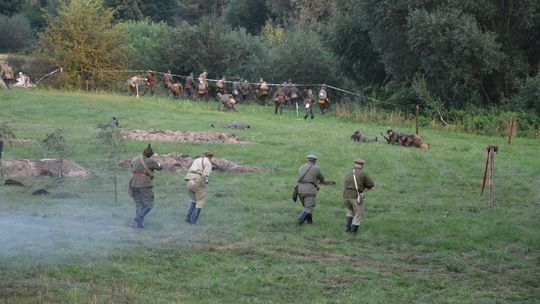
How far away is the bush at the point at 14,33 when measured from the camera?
86688mm

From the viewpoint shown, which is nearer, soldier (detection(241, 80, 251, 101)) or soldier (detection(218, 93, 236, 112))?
soldier (detection(218, 93, 236, 112))

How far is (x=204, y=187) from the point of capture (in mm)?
21562

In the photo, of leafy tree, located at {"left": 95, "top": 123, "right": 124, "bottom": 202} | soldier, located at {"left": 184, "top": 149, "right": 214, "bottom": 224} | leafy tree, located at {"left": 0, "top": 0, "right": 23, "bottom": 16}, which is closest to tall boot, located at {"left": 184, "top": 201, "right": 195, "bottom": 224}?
soldier, located at {"left": 184, "top": 149, "right": 214, "bottom": 224}

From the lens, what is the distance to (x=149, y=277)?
649 inches

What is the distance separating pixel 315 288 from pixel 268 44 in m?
53.4

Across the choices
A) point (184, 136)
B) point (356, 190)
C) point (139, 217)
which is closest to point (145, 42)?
point (184, 136)

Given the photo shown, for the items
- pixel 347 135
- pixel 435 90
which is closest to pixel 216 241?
pixel 347 135

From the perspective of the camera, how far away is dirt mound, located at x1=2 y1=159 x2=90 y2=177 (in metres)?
27.3

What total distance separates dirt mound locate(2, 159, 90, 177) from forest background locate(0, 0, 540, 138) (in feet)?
70.9

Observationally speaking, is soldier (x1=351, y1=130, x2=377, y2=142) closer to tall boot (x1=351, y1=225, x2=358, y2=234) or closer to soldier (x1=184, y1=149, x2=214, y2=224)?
tall boot (x1=351, y1=225, x2=358, y2=234)

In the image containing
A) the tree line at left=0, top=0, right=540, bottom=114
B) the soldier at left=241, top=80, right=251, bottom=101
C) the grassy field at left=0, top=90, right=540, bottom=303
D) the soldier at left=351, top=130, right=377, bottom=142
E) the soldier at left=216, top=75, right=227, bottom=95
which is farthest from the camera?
the soldier at left=241, top=80, right=251, bottom=101

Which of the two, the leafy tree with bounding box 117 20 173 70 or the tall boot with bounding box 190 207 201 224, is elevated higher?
the leafy tree with bounding box 117 20 173 70

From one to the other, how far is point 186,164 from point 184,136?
5.55 metres

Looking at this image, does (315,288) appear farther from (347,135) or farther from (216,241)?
(347,135)
